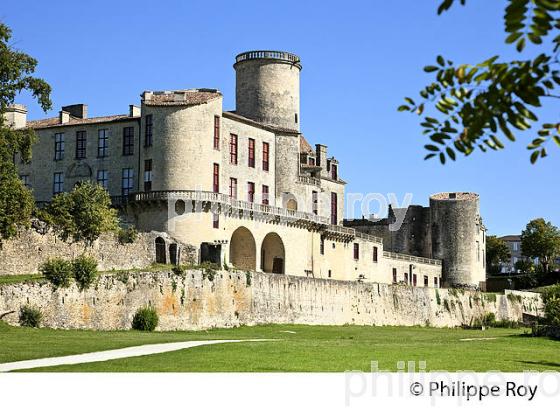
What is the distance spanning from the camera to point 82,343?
30188 millimetres

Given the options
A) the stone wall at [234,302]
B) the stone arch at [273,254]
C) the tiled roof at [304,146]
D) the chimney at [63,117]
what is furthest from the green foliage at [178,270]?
the tiled roof at [304,146]

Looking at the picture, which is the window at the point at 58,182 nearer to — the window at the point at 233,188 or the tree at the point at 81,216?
the tree at the point at 81,216

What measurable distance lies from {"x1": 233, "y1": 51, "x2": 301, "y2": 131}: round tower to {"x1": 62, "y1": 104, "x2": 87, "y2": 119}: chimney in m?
11.3

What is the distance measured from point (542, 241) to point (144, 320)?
273 feet

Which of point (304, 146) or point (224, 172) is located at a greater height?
point (304, 146)

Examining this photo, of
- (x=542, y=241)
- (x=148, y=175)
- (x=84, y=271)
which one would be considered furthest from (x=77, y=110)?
(x=542, y=241)

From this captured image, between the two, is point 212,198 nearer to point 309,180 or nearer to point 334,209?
point 309,180

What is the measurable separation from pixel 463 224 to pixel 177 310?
57561 millimetres

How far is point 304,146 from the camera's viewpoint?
262 feet

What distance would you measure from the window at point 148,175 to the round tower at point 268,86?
1315 cm

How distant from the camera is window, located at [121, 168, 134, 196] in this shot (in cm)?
6166

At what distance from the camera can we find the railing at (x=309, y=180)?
72.3m

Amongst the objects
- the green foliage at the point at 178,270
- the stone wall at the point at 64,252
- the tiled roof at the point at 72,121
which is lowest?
the green foliage at the point at 178,270
